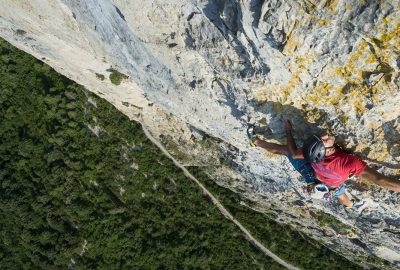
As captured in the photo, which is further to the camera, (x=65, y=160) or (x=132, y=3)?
(x=65, y=160)

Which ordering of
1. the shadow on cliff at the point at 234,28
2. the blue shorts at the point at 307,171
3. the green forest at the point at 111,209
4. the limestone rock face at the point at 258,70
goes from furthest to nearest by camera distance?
the green forest at the point at 111,209 → the blue shorts at the point at 307,171 → the shadow on cliff at the point at 234,28 → the limestone rock face at the point at 258,70

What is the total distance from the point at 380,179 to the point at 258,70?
4.14m

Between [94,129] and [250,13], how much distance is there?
16561 millimetres

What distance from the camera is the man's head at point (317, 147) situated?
8.97 metres

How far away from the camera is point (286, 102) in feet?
32.1

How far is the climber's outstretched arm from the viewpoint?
9.56 meters

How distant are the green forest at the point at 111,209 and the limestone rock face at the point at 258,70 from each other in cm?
458

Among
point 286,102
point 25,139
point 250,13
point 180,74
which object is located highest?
point 250,13

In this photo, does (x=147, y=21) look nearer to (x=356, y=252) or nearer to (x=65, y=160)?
(x=65, y=160)

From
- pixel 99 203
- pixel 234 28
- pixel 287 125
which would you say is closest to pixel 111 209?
pixel 99 203

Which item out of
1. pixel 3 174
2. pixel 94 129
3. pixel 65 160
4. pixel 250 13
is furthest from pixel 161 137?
pixel 250 13

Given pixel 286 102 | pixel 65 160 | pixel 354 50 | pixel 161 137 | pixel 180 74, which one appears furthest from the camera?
→ pixel 65 160

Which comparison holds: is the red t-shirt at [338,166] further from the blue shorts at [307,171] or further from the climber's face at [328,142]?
the blue shorts at [307,171]

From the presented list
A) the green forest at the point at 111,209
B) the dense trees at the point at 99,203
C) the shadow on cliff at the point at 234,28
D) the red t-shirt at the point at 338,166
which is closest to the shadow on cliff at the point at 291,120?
the red t-shirt at the point at 338,166
